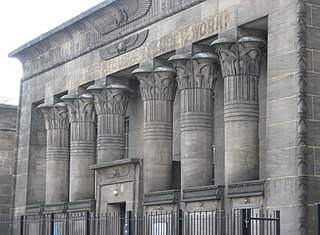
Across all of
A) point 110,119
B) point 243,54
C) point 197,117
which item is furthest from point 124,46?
point 243,54

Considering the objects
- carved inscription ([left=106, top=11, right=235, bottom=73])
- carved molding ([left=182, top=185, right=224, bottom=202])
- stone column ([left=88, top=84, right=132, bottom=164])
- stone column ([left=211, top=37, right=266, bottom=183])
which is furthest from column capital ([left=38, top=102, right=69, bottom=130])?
stone column ([left=211, top=37, right=266, bottom=183])

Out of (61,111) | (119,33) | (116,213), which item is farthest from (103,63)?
(116,213)

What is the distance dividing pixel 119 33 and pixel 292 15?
31.7 feet

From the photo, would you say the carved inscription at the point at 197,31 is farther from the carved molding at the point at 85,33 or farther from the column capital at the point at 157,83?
the column capital at the point at 157,83

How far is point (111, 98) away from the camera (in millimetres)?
29906

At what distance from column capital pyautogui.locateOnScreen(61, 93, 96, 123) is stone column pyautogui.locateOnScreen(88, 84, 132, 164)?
1.13 metres

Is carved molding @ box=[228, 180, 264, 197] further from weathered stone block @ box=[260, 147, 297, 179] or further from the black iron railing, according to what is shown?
the black iron railing

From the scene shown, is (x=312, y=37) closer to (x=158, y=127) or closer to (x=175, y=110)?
(x=158, y=127)

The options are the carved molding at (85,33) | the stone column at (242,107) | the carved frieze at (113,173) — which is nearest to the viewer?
the stone column at (242,107)

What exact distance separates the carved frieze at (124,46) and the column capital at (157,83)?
142 centimetres

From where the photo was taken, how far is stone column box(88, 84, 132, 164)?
2964 cm

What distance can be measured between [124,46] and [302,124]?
10.2 metres

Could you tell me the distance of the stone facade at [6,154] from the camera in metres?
39.3

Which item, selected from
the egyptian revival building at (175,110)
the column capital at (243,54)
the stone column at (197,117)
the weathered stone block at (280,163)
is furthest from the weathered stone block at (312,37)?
the stone column at (197,117)
